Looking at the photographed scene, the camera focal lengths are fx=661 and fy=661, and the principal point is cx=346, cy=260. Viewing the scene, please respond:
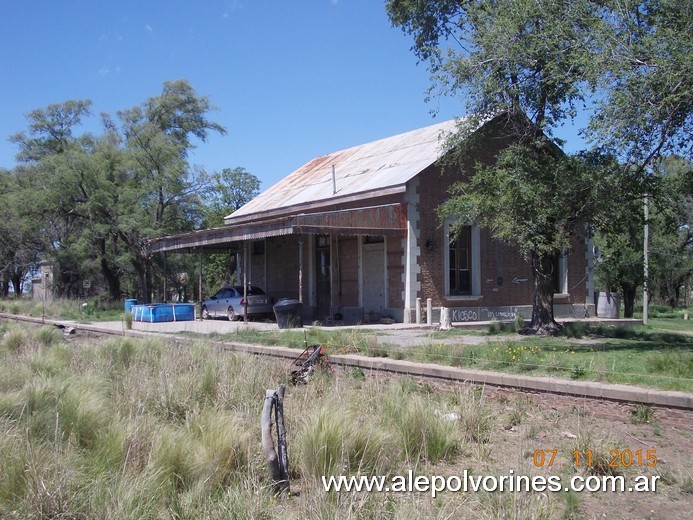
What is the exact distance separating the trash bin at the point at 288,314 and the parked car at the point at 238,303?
460cm

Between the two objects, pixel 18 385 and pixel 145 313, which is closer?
pixel 18 385

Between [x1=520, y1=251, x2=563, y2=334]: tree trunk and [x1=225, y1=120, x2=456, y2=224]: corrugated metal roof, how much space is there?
4815mm

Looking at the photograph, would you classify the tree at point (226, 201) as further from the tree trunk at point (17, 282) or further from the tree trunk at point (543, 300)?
the tree trunk at point (543, 300)

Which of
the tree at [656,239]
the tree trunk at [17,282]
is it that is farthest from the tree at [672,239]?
the tree trunk at [17,282]

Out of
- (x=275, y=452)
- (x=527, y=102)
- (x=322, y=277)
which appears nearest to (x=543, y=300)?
(x=527, y=102)

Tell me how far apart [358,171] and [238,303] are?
22.8 feet

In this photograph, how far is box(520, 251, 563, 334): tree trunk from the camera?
55.7 ft

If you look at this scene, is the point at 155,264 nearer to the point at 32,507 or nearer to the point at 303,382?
the point at 303,382

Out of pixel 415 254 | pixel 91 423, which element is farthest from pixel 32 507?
pixel 415 254

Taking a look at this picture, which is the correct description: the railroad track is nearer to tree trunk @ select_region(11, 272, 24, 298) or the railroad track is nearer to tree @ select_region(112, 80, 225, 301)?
tree @ select_region(112, 80, 225, 301)

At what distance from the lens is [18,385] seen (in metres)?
8.92

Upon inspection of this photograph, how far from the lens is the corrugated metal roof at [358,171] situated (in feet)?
73.7

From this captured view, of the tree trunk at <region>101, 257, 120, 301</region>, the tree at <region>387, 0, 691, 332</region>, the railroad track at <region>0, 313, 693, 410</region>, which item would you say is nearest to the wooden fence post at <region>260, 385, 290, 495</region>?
the railroad track at <region>0, 313, 693, 410</region>

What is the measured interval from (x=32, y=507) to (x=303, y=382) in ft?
17.4
